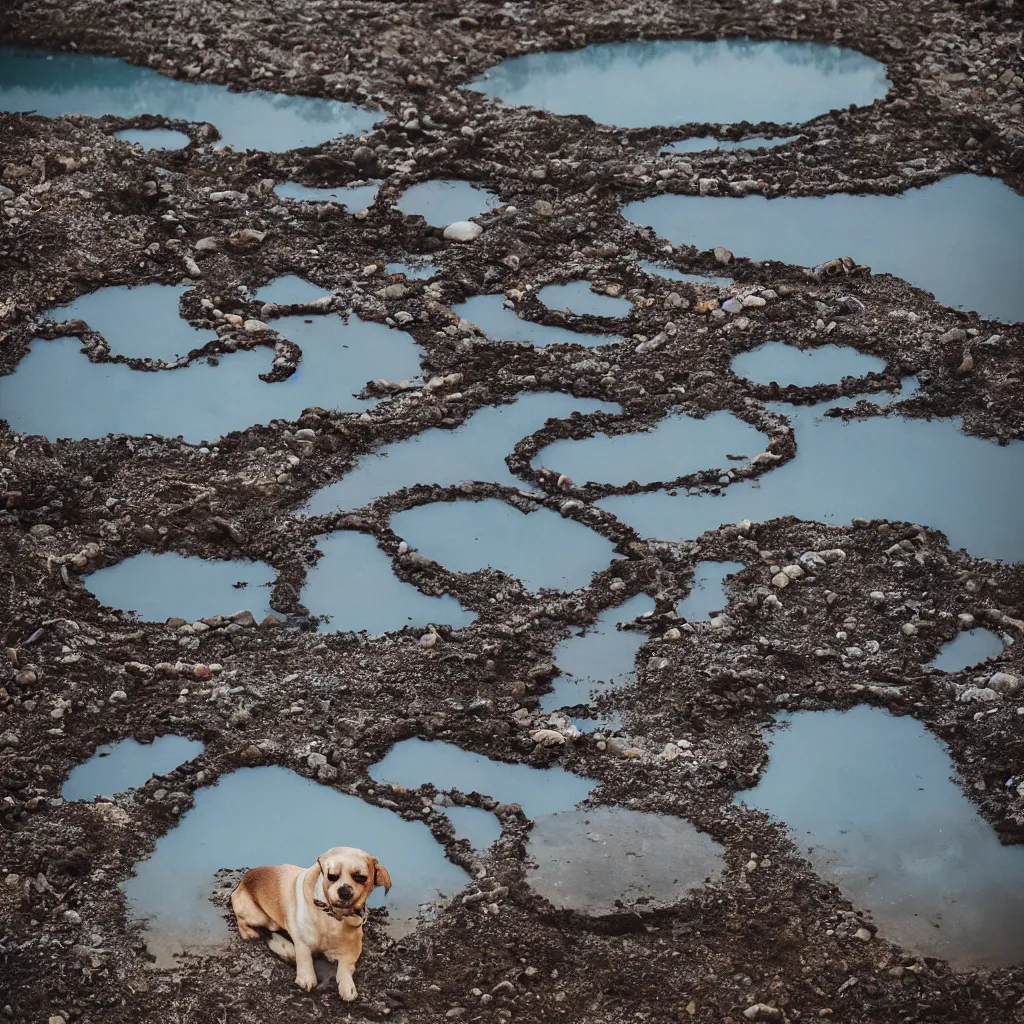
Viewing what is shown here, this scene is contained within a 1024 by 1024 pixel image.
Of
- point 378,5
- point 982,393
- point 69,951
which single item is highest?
point 378,5

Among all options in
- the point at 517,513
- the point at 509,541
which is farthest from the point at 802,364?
the point at 509,541

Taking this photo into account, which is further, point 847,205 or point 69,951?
point 847,205

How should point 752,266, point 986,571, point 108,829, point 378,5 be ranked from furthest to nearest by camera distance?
point 378,5
point 752,266
point 986,571
point 108,829

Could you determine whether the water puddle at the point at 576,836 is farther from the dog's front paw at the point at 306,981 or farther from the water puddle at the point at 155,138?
the water puddle at the point at 155,138

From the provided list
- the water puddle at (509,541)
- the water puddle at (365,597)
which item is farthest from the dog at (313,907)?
the water puddle at (509,541)

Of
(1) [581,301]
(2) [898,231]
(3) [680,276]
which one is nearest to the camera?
(1) [581,301]

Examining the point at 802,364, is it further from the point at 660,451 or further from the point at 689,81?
the point at 689,81

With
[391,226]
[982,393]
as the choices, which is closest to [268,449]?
[391,226]

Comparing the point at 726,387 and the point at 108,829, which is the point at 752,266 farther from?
the point at 108,829
